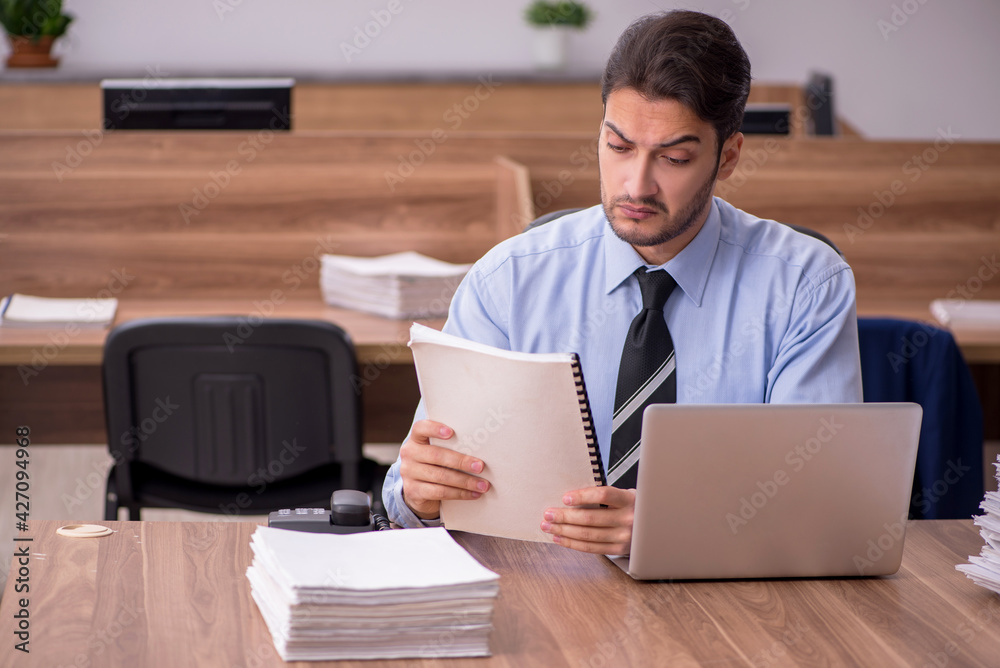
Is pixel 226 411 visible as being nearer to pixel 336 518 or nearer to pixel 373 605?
pixel 336 518

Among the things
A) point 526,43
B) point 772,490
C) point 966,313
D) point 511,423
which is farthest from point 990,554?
point 526,43

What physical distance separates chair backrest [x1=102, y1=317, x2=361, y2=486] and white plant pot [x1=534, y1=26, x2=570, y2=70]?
3594 mm

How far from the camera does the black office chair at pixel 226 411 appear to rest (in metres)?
1.88

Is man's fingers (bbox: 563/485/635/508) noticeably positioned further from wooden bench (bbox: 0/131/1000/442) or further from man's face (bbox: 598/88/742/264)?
wooden bench (bbox: 0/131/1000/442)

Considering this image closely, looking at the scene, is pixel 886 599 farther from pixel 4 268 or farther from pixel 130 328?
pixel 4 268

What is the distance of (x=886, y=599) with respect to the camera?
3.46 feet

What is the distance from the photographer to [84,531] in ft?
3.79

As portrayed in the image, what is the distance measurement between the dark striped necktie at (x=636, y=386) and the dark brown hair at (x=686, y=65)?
27cm

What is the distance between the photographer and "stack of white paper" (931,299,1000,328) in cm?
239

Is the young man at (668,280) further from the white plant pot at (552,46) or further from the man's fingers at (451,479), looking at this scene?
the white plant pot at (552,46)

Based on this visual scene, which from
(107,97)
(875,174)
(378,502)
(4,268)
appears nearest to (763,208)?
(875,174)

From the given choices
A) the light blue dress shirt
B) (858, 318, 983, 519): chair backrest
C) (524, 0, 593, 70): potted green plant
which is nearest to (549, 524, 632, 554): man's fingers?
the light blue dress shirt

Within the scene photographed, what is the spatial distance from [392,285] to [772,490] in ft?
4.80

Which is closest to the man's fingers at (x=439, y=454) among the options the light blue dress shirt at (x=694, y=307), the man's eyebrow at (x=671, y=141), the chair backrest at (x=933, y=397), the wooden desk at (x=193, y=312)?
the light blue dress shirt at (x=694, y=307)
